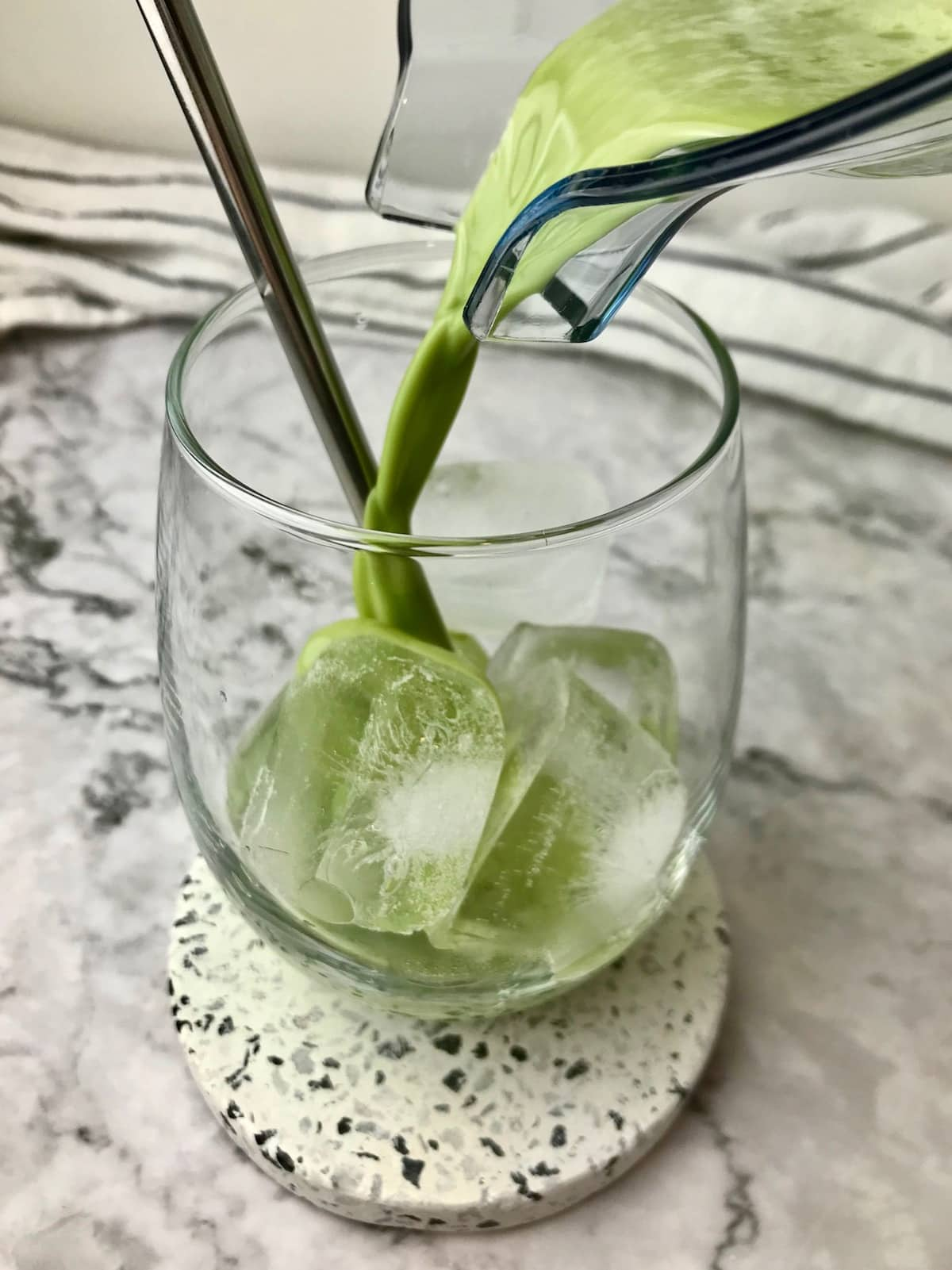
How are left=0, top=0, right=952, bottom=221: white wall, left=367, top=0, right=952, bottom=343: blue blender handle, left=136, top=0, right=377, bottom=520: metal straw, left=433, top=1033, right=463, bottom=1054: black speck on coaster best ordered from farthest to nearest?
left=0, top=0, right=952, bottom=221: white wall, left=433, top=1033, right=463, bottom=1054: black speck on coaster, left=136, top=0, right=377, bottom=520: metal straw, left=367, top=0, right=952, bottom=343: blue blender handle

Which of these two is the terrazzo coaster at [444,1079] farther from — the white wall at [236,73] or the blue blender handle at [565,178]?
the white wall at [236,73]

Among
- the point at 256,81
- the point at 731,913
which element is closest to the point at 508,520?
the point at 731,913

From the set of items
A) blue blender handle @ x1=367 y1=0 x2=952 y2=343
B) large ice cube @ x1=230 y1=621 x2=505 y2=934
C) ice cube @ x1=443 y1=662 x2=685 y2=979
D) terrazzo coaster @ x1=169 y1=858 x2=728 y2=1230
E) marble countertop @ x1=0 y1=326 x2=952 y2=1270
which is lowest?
marble countertop @ x1=0 y1=326 x2=952 y2=1270

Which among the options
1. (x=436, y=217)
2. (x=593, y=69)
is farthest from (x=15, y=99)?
(x=593, y=69)

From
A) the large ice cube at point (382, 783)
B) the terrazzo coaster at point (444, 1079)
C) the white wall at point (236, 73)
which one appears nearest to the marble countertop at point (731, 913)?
the terrazzo coaster at point (444, 1079)

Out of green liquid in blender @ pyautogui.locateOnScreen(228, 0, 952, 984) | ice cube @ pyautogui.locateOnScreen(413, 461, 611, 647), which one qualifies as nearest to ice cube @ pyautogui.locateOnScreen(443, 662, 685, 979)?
green liquid in blender @ pyautogui.locateOnScreen(228, 0, 952, 984)

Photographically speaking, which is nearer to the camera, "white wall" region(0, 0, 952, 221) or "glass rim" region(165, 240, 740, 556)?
"glass rim" region(165, 240, 740, 556)

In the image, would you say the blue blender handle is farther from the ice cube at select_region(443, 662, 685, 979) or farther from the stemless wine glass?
the ice cube at select_region(443, 662, 685, 979)
